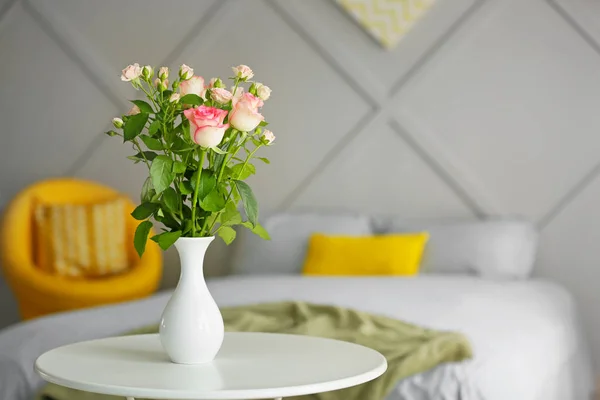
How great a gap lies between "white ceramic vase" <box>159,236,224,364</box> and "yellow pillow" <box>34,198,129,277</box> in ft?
8.35

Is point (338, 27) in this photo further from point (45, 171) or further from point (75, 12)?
point (45, 171)

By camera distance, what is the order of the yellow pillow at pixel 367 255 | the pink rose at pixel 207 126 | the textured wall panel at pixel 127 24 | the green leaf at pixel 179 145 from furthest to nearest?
the textured wall panel at pixel 127 24, the yellow pillow at pixel 367 255, the green leaf at pixel 179 145, the pink rose at pixel 207 126

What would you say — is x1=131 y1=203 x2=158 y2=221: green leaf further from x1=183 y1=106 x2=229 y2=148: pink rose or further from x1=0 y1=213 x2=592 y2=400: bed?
x1=0 y1=213 x2=592 y2=400: bed

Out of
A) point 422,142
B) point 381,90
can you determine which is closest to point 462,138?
point 422,142

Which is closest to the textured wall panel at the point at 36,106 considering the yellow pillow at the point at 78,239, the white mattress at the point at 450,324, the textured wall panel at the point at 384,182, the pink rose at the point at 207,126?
the yellow pillow at the point at 78,239

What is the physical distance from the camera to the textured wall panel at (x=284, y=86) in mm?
4234

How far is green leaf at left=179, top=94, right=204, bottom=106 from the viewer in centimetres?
168

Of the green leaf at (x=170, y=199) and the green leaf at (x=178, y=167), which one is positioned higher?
the green leaf at (x=178, y=167)

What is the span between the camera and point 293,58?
428 cm

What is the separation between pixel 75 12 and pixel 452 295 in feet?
8.17

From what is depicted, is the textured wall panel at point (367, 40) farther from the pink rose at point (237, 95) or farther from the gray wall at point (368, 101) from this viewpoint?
the pink rose at point (237, 95)

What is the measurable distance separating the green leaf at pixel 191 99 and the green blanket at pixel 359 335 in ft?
2.66

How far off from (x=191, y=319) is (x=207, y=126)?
0.37 meters

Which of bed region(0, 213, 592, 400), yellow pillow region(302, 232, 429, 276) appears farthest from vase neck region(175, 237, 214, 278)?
yellow pillow region(302, 232, 429, 276)
